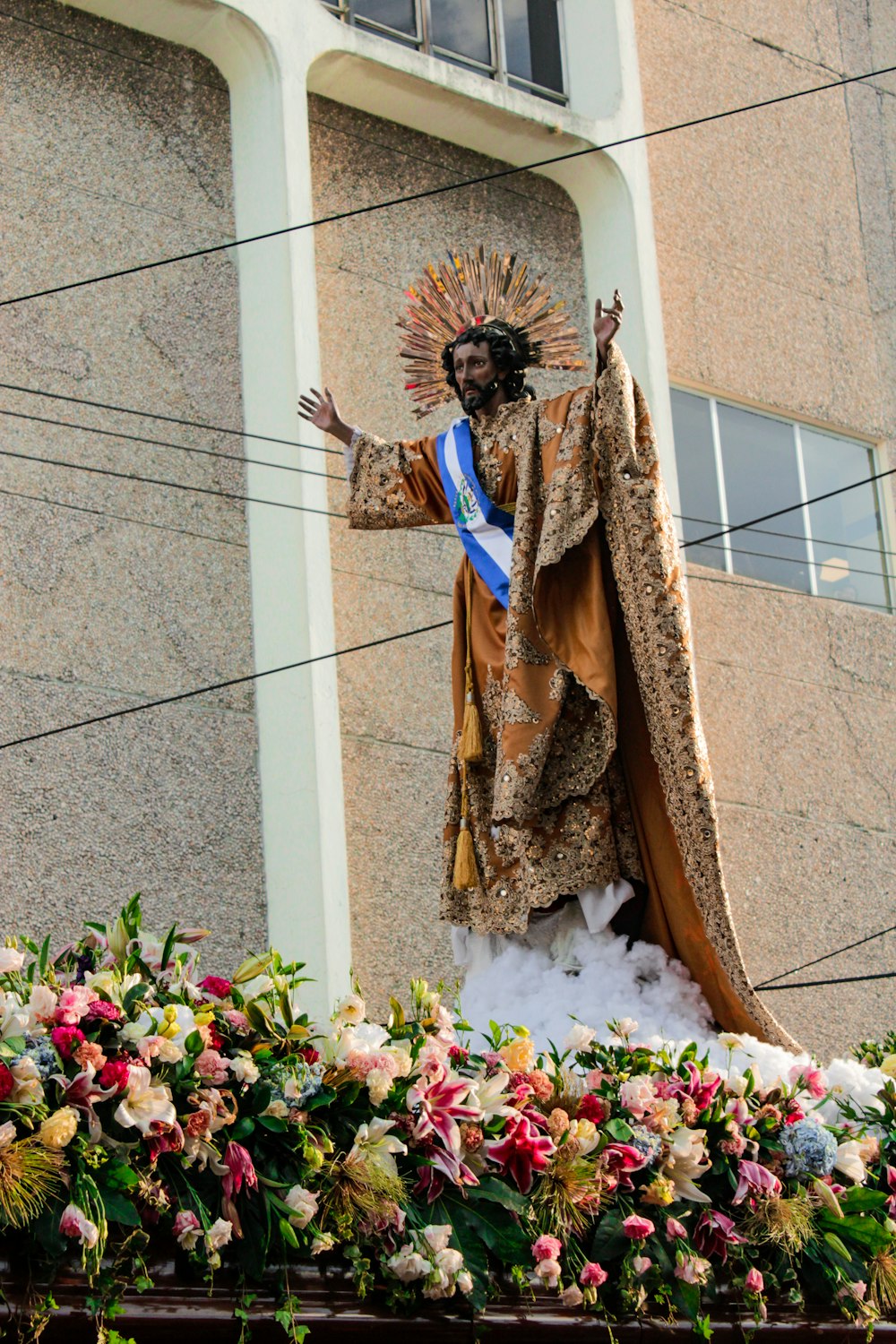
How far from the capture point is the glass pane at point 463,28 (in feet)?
31.8

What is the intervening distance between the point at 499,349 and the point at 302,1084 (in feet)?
8.25

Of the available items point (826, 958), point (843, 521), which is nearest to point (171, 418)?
point (826, 958)

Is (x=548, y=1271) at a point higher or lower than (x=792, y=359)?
lower

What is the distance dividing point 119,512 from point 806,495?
4.10 metres

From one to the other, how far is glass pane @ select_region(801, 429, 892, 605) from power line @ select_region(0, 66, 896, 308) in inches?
67.2

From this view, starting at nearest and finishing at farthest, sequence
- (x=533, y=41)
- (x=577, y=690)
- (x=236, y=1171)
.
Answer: (x=236, y=1171), (x=577, y=690), (x=533, y=41)

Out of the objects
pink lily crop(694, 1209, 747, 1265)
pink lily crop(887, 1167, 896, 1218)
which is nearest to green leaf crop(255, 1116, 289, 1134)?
pink lily crop(694, 1209, 747, 1265)

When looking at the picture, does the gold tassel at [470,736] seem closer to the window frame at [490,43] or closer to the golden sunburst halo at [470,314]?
the golden sunburst halo at [470,314]

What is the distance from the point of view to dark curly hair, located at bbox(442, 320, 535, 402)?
582 centimetres

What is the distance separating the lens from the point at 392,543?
A: 348 inches

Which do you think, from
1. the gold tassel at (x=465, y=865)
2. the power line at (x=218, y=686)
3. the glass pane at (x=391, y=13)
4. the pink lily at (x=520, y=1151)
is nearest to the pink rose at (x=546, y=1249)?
the pink lily at (x=520, y=1151)

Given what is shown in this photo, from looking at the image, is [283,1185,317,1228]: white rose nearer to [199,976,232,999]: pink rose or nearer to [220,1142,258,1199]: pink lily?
[220,1142,258,1199]: pink lily

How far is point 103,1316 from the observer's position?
3.63 meters

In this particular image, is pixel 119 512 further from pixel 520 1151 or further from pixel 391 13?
pixel 520 1151
